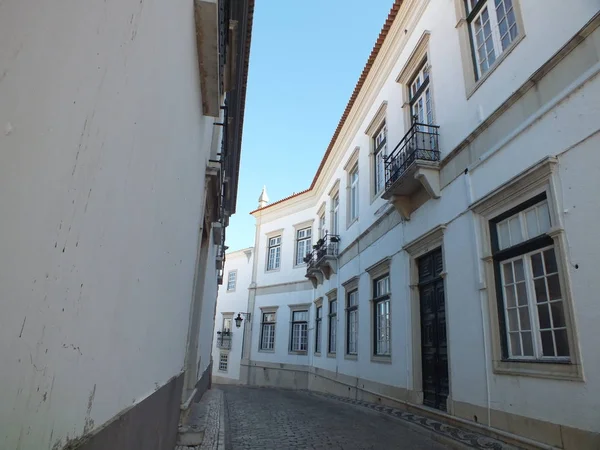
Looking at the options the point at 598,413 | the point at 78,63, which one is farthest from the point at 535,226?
the point at 78,63

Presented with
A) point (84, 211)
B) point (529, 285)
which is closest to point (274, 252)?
point (529, 285)

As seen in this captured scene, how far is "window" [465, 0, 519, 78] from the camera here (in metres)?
6.58

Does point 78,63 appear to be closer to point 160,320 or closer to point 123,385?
point 123,385

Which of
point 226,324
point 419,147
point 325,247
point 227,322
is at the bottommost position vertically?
point 226,324

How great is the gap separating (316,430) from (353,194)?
8.73 m

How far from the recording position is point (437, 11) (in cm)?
879

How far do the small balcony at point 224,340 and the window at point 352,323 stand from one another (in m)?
13.9

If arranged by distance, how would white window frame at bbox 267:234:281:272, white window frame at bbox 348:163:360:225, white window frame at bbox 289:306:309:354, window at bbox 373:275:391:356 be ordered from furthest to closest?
white window frame at bbox 267:234:281:272
white window frame at bbox 289:306:309:354
white window frame at bbox 348:163:360:225
window at bbox 373:275:391:356

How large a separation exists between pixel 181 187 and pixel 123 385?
1.92 m

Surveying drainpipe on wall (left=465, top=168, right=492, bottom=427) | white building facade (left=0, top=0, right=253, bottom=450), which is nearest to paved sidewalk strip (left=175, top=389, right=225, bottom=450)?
white building facade (left=0, top=0, right=253, bottom=450)

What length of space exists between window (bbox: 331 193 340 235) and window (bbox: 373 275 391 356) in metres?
4.91

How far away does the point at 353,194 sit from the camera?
1452 cm

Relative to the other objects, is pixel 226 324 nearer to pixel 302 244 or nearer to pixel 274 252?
pixel 274 252

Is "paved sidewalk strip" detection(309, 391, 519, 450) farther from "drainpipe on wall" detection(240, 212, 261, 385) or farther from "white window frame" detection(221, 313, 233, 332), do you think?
"white window frame" detection(221, 313, 233, 332)
